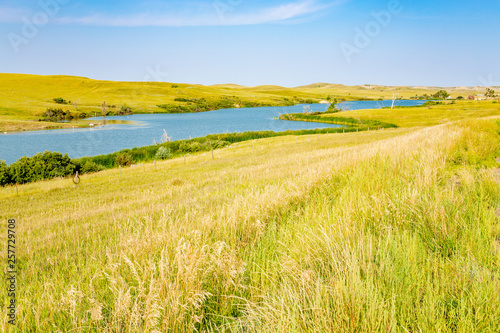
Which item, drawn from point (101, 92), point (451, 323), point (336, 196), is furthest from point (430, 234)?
point (101, 92)

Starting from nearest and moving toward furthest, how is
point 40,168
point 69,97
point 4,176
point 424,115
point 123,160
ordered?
point 4,176
point 40,168
point 123,160
point 424,115
point 69,97

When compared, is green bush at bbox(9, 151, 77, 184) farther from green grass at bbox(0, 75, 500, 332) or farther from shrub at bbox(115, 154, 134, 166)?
green grass at bbox(0, 75, 500, 332)

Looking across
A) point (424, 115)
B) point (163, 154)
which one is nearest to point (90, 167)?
point (163, 154)

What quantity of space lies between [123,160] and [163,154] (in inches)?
230

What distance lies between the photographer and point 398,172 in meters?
7.09

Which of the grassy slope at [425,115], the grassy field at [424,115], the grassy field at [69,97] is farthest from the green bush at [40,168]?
the grassy slope at [425,115]

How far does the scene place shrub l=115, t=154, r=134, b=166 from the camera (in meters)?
38.5

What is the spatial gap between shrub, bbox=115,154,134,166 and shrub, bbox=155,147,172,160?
3.98 m

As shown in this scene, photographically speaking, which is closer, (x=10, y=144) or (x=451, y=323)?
(x=451, y=323)

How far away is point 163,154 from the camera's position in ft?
140

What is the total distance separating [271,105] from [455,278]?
189m

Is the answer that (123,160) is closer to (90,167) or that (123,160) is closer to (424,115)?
(90,167)

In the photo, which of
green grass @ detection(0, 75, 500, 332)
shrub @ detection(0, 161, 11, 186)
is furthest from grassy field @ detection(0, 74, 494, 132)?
green grass @ detection(0, 75, 500, 332)

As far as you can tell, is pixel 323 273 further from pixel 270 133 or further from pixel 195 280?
pixel 270 133
